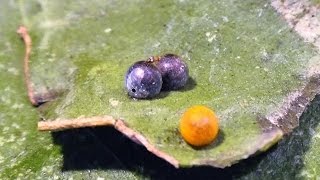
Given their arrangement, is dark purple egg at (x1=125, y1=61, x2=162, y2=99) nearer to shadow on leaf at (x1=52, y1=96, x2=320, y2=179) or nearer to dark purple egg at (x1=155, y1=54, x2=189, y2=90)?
dark purple egg at (x1=155, y1=54, x2=189, y2=90)

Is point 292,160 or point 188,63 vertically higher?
point 188,63

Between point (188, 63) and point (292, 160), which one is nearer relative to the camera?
point (292, 160)

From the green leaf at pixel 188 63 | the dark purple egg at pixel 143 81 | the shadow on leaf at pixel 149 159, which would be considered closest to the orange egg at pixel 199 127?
the green leaf at pixel 188 63

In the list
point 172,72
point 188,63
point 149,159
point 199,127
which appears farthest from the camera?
point 188,63

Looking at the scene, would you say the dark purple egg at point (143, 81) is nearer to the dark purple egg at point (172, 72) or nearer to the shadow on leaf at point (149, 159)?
the dark purple egg at point (172, 72)

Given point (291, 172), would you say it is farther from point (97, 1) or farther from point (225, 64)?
point (97, 1)

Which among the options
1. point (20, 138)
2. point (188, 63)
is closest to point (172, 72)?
point (188, 63)

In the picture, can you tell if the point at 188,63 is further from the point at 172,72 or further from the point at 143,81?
the point at 143,81
